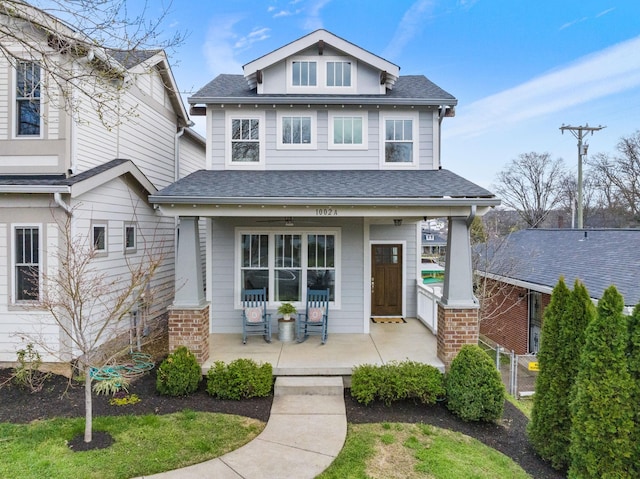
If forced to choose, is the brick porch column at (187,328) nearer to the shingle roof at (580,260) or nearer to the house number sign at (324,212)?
the house number sign at (324,212)

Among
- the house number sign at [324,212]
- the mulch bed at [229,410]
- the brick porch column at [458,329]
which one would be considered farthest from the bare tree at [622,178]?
the house number sign at [324,212]

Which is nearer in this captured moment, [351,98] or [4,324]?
[4,324]

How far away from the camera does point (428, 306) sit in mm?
9094

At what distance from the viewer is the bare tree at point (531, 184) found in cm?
3938

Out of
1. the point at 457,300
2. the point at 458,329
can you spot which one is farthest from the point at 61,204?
the point at 458,329

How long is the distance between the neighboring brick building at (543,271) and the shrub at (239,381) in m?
7.48

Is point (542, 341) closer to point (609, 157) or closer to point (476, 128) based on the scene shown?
point (476, 128)

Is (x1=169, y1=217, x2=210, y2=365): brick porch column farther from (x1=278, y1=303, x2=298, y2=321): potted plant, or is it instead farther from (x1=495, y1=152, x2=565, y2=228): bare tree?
(x1=495, y1=152, x2=565, y2=228): bare tree

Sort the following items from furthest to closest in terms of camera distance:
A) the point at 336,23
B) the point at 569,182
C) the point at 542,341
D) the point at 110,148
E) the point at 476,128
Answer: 1. the point at 569,182
2. the point at 476,128
3. the point at 336,23
4. the point at 110,148
5. the point at 542,341

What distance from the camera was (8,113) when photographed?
7.01m

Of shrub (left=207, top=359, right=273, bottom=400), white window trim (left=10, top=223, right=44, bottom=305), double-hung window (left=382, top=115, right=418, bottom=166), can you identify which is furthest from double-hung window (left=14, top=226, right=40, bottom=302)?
double-hung window (left=382, top=115, right=418, bottom=166)

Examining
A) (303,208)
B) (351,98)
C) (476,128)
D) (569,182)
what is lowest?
(303,208)

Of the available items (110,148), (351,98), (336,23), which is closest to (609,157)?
(336,23)

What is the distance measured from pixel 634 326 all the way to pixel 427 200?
11.1 ft
